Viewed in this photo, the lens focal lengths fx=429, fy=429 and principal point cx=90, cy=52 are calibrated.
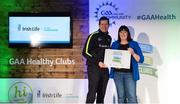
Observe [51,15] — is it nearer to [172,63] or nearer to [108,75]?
[108,75]

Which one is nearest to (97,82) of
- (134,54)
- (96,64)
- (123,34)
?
(96,64)

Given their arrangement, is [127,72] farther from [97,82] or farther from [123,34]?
[123,34]

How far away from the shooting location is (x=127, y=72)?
6.57 meters

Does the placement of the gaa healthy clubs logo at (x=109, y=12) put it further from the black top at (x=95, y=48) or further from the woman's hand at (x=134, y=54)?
the woman's hand at (x=134, y=54)

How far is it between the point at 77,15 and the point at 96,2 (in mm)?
364

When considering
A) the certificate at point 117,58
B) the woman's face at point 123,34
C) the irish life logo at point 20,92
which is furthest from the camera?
the irish life logo at point 20,92

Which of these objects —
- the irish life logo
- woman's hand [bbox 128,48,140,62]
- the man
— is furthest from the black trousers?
the irish life logo

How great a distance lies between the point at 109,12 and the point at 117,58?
2.48 feet

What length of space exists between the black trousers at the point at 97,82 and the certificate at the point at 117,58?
0.14m

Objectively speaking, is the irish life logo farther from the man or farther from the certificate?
the certificate

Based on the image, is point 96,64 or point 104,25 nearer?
point 96,64

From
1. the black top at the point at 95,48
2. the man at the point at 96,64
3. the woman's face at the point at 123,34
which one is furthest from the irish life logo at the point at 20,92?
the woman's face at the point at 123,34

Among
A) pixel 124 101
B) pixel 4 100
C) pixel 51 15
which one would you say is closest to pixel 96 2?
pixel 51 15

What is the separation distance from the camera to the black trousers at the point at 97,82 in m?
6.60
